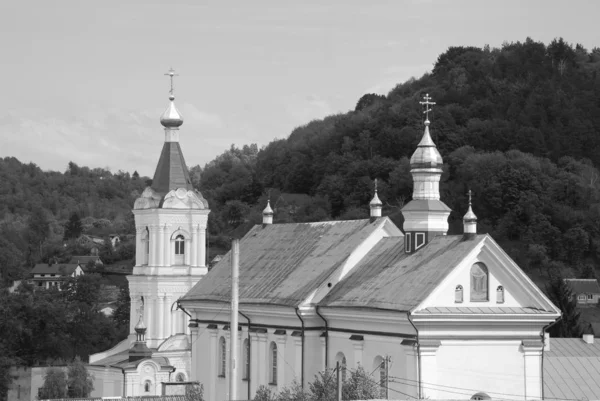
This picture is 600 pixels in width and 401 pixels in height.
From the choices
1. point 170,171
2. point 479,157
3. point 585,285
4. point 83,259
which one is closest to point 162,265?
point 170,171

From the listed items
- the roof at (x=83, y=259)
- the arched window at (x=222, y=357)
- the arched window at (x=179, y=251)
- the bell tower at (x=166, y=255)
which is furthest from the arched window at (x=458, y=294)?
the roof at (x=83, y=259)

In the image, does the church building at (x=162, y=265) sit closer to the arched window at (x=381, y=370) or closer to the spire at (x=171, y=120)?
the spire at (x=171, y=120)

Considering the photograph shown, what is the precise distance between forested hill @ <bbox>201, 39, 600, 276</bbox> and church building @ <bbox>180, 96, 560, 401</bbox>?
5873 cm

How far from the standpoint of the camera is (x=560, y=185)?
11981 centimetres

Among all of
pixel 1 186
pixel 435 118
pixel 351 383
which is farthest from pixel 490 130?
pixel 351 383

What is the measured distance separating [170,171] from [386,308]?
122 ft

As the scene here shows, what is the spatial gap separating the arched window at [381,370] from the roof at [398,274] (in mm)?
1529

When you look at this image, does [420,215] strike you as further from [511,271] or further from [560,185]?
[560,185]

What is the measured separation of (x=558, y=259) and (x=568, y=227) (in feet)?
14.2

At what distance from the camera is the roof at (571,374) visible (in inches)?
1797

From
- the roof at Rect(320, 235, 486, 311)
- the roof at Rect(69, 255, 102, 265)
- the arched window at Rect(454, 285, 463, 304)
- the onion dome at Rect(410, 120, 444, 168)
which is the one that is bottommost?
the arched window at Rect(454, 285, 463, 304)

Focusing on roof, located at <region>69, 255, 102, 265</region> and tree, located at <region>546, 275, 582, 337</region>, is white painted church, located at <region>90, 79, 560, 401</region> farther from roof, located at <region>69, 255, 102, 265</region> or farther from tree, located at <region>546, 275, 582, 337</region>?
roof, located at <region>69, 255, 102, 265</region>

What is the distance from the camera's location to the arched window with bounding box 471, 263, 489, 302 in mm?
40438

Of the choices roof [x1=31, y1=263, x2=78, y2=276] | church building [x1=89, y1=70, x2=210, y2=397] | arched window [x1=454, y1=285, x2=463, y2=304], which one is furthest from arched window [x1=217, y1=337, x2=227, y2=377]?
roof [x1=31, y1=263, x2=78, y2=276]
